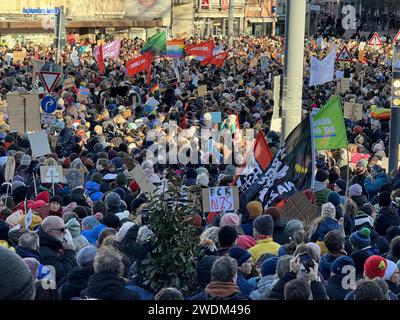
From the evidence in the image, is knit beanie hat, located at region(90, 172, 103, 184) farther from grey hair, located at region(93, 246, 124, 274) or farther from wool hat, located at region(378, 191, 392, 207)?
grey hair, located at region(93, 246, 124, 274)

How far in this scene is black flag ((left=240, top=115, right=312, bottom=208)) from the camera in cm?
1048

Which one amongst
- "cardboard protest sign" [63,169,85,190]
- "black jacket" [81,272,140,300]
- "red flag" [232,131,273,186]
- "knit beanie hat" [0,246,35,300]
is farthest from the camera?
"cardboard protest sign" [63,169,85,190]

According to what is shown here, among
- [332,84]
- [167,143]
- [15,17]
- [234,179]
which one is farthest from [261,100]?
[15,17]

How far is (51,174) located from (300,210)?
10.5ft

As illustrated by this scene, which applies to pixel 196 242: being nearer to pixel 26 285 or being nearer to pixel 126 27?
pixel 26 285

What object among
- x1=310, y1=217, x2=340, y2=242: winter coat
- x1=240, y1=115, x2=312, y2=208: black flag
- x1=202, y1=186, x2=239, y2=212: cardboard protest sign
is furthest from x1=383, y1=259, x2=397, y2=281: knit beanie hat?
x1=240, y1=115, x2=312, y2=208: black flag

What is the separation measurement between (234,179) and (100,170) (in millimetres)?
2212

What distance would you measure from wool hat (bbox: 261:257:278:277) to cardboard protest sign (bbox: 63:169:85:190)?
5.16 m

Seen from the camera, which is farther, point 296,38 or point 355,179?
point 296,38

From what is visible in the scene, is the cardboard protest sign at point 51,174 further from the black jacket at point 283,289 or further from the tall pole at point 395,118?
the black jacket at point 283,289

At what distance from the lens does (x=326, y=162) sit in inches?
549

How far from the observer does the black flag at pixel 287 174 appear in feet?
34.4

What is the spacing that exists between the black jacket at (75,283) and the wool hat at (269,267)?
3.79 ft

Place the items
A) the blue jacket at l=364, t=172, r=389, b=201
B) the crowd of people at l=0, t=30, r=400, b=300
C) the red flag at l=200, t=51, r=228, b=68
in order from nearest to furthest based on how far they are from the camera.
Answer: the crowd of people at l=0, t=30, r=400, b=300, the blue jacket at l=364, t=172, r=389, b=201, the red flag at l=200, t=51, r=228, b=68
